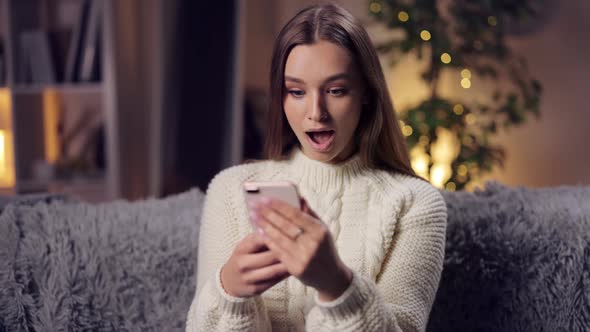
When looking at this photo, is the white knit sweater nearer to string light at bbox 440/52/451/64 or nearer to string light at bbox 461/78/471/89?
string light at bbox 440/52/451/64

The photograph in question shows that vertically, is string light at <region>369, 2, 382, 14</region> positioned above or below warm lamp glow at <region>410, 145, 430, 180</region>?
above

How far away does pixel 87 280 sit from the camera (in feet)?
3.78

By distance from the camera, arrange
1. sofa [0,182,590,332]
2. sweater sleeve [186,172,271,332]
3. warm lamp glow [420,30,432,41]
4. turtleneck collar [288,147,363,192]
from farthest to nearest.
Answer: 1. warm lamp glow [420,30,432,41]
2. sofa [0,182,590,332]
3. turtleneck collar [288,147,363,192]
4. sweater sleeve [186,172,271,332]

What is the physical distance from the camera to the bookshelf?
8.92ft

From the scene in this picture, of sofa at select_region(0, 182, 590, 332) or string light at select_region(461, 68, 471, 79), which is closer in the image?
sofa at select_region(0, 182, 590, 332)

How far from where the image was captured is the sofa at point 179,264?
1137mm

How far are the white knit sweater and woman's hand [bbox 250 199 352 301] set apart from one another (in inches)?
5.2

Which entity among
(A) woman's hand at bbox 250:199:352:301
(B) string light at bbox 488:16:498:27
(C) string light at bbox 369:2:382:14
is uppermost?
(C) string light at bbox 369:2:382:14

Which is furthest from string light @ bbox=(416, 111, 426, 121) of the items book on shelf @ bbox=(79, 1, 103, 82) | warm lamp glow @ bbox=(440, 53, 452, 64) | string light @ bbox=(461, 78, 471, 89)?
book on shelf @ bbox=(79, 1, 103, 82)

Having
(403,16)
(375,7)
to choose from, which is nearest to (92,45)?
(375,7)

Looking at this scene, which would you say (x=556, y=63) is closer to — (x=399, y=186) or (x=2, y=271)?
(x=399, y=186)

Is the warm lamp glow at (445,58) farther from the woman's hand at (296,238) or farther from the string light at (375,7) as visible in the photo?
the woman's hand at (296,238)

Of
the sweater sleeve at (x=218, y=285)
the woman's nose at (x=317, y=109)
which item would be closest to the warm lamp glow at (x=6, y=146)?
the sweater sleeve at (x=218, y=285)

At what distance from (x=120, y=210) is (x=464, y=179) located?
5.83ft
